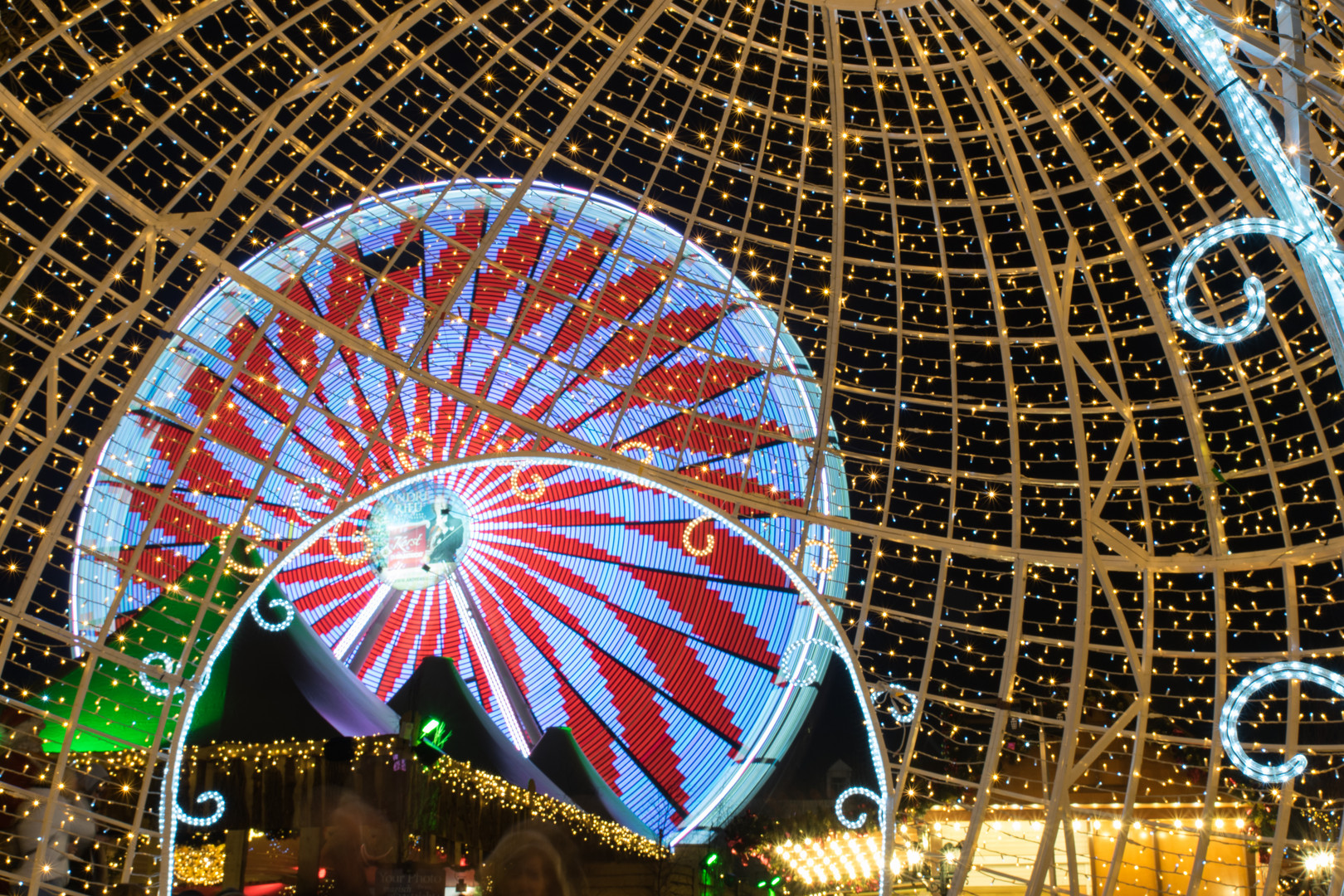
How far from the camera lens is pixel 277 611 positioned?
19.0 metres

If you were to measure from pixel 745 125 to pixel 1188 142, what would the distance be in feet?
18.4

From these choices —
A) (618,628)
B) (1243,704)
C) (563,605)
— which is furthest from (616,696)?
(1243,704)

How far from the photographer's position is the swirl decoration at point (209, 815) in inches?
602

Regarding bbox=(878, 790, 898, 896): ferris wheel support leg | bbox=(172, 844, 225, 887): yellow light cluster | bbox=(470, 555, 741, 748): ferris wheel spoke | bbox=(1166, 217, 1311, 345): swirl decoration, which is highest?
bbox=(470, 555, 741, 748): ferris wheel spoke

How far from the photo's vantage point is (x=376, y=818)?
1543cm

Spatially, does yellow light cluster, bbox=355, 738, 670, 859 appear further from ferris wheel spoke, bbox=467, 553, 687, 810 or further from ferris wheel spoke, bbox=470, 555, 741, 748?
ferris wheel spoke, bbox=470, 555, 741, 748

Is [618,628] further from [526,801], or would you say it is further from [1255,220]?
[1255,220]

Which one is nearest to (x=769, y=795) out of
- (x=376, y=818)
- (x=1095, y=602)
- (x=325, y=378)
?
(x=1095, y=602)

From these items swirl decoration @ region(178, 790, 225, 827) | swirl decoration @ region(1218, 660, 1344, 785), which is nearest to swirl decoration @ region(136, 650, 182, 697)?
swirl decoration @ region(178, 790, 225, 827)

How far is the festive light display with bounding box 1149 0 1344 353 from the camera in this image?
17.9 feet

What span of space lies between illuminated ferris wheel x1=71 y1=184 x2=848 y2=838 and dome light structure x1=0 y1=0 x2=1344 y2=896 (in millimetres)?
150

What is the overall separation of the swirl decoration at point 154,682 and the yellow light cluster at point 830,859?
1173 cm

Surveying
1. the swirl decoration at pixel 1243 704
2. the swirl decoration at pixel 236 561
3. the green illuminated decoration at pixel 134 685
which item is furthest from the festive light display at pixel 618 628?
the swirl decoration at pixel 1243 704

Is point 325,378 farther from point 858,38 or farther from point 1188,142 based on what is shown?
point 1188,142
